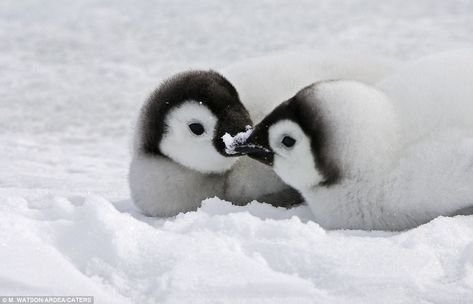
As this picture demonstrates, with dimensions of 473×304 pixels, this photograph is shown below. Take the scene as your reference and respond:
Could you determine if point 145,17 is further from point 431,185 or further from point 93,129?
point 431,185

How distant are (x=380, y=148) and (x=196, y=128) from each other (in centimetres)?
84

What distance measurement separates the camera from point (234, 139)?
3.66 metres

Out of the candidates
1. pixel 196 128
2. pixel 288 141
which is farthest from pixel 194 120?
pixel 288 141

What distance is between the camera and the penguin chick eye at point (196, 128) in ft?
12.5

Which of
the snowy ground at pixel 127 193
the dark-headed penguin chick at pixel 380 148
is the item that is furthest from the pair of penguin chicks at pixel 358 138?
the snowy ground at pixel 127 193

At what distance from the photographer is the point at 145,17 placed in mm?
9930

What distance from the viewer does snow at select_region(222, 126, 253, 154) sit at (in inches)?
143

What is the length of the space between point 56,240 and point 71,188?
1.80 m

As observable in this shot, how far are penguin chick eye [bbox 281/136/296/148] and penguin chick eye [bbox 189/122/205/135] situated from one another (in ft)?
1.44

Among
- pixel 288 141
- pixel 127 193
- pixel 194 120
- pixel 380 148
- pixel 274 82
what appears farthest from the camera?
pixel 127 193

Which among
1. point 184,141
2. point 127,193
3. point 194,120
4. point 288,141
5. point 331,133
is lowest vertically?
point 127,193

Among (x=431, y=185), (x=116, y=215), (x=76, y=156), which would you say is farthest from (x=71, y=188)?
(x=431, y=185)

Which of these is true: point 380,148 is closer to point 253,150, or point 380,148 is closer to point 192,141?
point 253,150

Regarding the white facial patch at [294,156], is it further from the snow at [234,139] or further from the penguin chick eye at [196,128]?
the penguin chick eye at [196,128]
